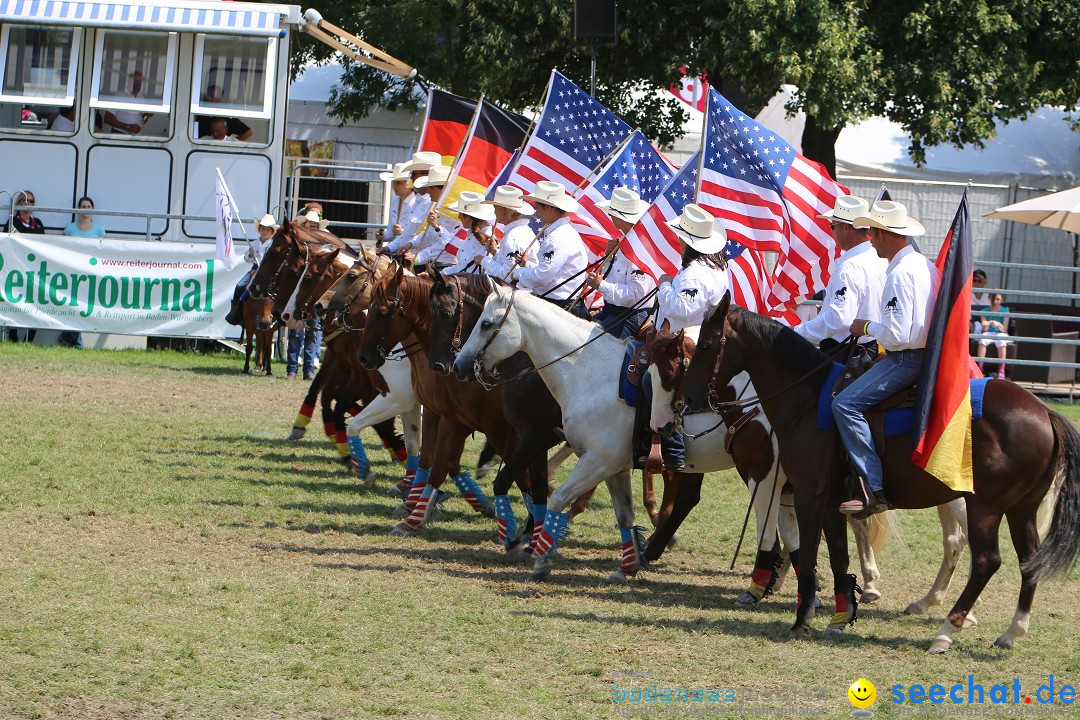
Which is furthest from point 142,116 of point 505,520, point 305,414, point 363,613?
point 363,613

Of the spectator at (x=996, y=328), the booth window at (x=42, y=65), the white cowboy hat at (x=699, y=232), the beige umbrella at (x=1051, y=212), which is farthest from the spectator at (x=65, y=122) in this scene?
the white cowboy hat at (x=699, y=232)

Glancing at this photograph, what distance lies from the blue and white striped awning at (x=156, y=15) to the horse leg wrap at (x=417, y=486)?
12.5m

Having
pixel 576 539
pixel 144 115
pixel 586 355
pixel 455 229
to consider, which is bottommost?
pixel 576 539

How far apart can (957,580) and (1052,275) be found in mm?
17084

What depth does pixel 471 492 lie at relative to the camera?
1163 cm

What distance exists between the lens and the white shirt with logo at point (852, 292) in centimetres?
862

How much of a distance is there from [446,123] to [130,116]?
314 inches

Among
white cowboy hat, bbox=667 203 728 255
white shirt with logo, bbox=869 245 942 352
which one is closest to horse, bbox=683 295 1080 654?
white shirt with logo, bbox=869 245 942 352

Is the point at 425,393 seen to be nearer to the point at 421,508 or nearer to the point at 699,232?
the point at 421,508

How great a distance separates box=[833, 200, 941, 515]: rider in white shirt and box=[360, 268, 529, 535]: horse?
325 cm

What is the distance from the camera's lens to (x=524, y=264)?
35.8 ft

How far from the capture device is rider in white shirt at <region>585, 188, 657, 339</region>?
10422mm

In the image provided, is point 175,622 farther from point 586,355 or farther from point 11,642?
point 586,355

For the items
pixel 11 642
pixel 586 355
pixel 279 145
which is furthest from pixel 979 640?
pixel 279 145
